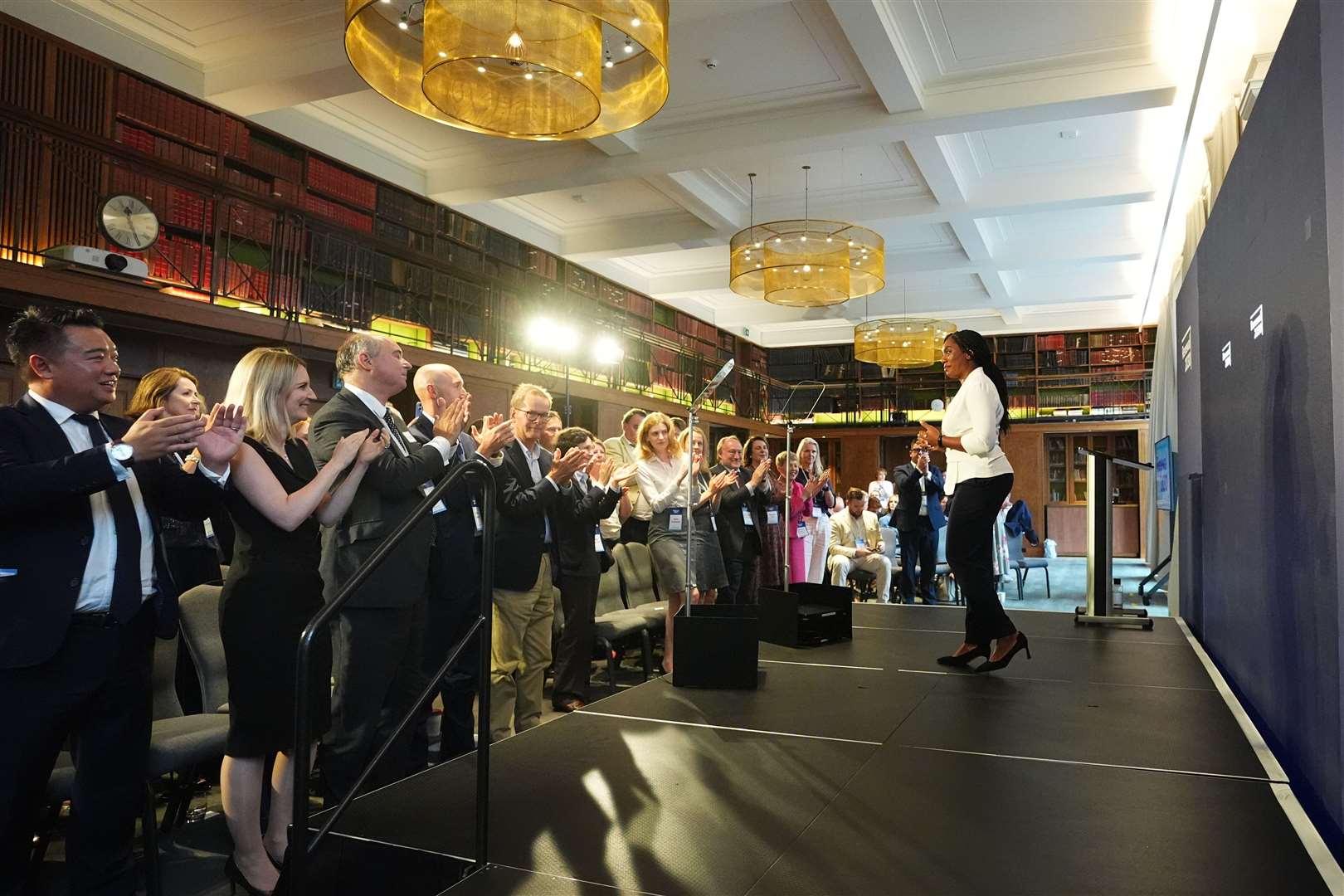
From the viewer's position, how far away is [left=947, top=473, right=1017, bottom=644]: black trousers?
350 cm

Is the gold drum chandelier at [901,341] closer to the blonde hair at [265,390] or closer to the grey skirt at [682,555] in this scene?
the grey skirt at [682,555]

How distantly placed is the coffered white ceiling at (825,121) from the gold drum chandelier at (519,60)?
7.61 feet

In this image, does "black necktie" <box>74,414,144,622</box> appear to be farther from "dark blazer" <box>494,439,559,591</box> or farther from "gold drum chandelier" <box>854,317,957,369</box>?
"gold drum chandelier" <box>854,317,957,369</box>

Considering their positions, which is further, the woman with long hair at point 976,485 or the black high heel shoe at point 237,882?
the woman with long hair at point 976,485

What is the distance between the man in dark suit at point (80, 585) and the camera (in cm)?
178

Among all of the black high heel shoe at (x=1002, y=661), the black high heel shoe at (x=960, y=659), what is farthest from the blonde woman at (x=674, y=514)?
the black high heel shoe at (x=1002, y=661)

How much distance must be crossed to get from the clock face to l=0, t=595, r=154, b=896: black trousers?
15.1 feet

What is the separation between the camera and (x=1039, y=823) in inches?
77.0

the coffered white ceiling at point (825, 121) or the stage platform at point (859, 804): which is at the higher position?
the coffered white ceiling at point (825, 121)

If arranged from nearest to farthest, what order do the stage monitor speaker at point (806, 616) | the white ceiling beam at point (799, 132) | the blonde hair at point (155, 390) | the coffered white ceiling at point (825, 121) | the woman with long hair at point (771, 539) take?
the blonde hair at point (155, 390) → the stage monitor speaker at point (806, 616) → the coffered white ceiling at point (825, 121) → the white ceiling beam at point (799, 132) → the woman with long hair at point (771, 539)

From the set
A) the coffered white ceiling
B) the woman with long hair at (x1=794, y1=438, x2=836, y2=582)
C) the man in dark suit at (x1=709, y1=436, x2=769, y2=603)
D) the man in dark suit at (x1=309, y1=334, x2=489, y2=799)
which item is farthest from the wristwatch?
the woman with long hair at (x1=794, y1=438, x2=836, y2=582)

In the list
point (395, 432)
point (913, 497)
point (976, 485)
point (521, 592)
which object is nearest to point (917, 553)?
point (913, 497)

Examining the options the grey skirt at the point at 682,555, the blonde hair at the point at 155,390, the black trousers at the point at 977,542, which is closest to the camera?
the blonde hair at the point at 155,390

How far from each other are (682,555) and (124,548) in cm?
309
